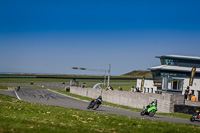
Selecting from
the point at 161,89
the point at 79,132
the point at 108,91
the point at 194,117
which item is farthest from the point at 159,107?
the point at 161,89

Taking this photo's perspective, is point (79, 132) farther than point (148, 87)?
No

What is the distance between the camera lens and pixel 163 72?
7244cm

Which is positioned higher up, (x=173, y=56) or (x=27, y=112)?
(x=173, y=56)

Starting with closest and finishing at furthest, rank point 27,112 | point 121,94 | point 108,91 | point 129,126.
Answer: point 129,126 < point 27,112 < point 121,94 < point 108,91

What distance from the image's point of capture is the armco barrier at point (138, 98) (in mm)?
31953

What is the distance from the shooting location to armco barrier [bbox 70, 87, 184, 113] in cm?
3195

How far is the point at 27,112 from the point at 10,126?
17.6 ft

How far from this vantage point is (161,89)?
229 feet

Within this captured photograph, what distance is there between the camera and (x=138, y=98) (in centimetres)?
4028

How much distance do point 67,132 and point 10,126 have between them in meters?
2.00

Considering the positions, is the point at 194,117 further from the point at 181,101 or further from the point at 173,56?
the point at 173,56

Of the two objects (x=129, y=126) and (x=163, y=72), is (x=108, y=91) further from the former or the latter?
(x=129, y=126)

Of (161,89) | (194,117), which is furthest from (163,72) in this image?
(194,117)

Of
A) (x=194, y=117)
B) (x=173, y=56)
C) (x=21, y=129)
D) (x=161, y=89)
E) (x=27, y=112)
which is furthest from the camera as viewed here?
(x=173, y=56)
